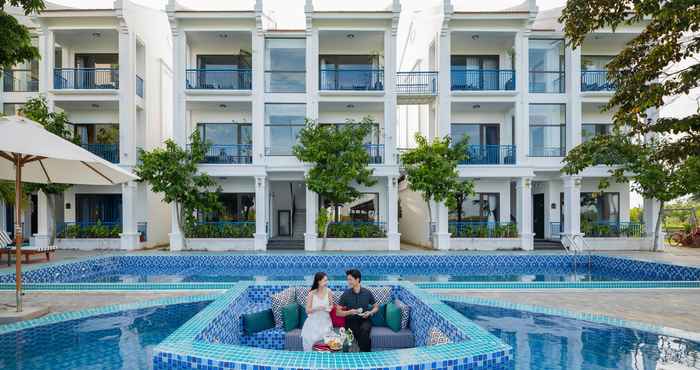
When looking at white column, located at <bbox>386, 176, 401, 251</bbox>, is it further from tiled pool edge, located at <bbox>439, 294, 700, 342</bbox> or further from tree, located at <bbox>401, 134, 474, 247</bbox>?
tiled pool edge, located at <bbox>439, 294, 700, 342</bbox>

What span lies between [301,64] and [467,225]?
31.7 ft

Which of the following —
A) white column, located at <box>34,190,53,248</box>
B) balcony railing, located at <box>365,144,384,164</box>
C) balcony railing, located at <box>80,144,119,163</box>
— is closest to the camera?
white column, located at <box>34,190,53,248</box>

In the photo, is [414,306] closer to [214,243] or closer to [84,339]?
[84,339]

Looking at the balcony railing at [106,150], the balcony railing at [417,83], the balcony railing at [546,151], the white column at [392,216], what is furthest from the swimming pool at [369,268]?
the balcony railing at [417,83]

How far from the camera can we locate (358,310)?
4844 mm

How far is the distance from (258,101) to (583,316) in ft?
43.9

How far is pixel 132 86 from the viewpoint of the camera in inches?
645

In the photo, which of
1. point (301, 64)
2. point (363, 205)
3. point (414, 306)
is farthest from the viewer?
point (363, 205)

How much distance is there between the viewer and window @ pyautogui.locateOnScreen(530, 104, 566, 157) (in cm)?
1706

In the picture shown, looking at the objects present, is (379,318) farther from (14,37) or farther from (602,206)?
(602,206)

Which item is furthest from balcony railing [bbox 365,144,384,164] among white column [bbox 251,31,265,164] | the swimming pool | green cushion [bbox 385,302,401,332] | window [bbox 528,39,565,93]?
green cushion [bbox 385,302,401,332]

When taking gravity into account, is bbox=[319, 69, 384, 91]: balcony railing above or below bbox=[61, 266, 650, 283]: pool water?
above

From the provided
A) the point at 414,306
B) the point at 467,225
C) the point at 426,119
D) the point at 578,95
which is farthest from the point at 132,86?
the point at 578,95

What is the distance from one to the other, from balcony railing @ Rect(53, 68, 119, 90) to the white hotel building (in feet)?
0.20
